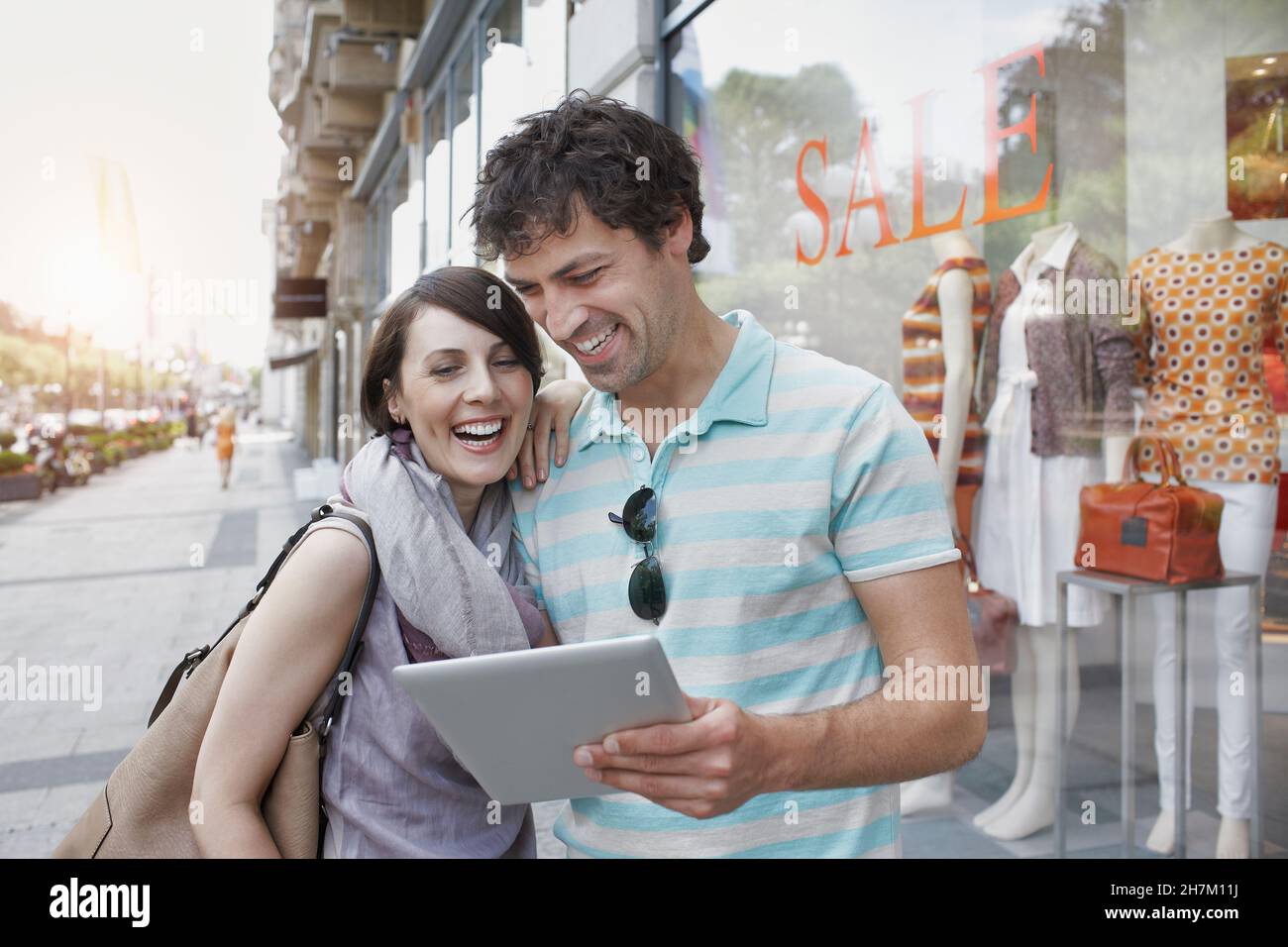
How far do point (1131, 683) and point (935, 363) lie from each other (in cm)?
137

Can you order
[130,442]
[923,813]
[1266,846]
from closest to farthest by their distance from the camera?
[1266,846] → [923,813] → [130,442]

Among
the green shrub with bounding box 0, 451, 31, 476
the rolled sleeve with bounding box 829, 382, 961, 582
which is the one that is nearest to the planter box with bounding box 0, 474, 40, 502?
the green shrub with bounding box 0, 451, 31, 476

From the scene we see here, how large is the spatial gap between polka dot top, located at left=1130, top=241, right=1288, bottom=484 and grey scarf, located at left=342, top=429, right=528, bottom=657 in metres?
2.43

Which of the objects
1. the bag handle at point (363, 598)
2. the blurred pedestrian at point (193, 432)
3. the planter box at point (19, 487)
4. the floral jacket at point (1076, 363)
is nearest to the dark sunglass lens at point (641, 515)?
the bag handle at point (363, 598)

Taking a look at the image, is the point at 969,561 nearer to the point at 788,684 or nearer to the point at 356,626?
the point at 788,684

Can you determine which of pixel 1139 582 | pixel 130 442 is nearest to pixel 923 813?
pixel 1139 582

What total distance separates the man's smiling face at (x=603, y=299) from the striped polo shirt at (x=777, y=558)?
15 cm

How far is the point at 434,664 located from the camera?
1.27 metres

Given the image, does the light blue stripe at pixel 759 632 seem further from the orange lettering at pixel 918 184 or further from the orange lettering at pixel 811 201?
the orange lettering at pixel 811 201

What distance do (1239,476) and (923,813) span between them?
1895mm

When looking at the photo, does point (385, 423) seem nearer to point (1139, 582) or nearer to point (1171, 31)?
point (1139, 582)

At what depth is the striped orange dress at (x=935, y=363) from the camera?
3.95 m

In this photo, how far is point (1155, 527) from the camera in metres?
3.11

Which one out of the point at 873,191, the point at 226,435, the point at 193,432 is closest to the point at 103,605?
the point at 873,191
